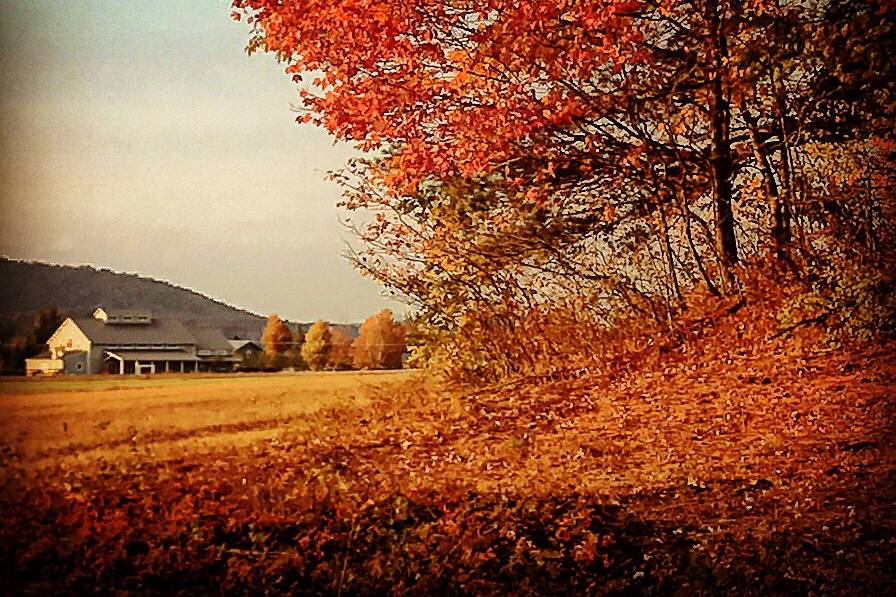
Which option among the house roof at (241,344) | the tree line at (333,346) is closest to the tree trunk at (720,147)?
the tree line at (333,346)

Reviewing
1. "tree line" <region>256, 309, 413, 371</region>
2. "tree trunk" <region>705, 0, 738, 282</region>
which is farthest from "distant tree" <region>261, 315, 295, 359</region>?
"tree trunk" <region>705, 0, 738, 282</region>

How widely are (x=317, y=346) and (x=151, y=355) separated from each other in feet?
1.76

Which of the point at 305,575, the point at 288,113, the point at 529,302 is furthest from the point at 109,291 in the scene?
the point at 529,302

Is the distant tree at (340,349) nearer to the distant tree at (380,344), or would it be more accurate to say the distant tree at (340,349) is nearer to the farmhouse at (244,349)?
the distant tree at (380,344)

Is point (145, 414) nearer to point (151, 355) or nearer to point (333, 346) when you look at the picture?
point (151, 355)

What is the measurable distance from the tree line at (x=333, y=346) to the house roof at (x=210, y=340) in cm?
9

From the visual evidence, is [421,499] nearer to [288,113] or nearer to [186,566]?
[186,566]

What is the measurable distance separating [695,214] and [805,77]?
73cm

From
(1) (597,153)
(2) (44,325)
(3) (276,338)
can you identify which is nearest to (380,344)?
(3) (276,338)

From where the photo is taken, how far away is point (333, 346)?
3.32 meters

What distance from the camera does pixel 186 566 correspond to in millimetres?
2830

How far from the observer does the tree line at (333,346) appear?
327 cm

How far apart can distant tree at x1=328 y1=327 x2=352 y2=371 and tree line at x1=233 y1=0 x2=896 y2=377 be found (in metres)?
0.24

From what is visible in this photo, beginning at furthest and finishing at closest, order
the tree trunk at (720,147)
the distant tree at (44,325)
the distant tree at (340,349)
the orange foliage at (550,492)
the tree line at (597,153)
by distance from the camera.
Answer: the tree trunk at (720,147) → the tree line at (597,153) → the distant tree at (340,349) → the distant tree at (44,325) → the orange foliage at (550,492)
